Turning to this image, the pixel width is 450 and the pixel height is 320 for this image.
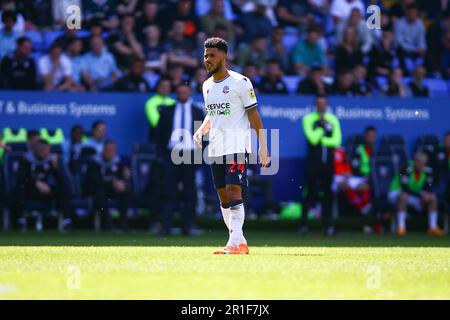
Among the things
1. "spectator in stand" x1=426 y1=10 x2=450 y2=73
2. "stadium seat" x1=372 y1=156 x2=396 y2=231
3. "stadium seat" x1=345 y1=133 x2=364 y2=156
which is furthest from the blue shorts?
"spectator in stand" x1=426 y1=10 x2=450 y2=73

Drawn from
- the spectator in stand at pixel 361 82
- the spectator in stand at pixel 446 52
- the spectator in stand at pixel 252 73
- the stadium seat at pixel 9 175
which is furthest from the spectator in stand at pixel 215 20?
the stadium seat at pixel 9 175

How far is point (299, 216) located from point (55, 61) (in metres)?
5.62

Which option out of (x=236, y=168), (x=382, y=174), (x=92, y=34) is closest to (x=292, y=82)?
(x=382, y=174)

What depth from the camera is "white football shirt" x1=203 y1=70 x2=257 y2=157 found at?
43.6 feet

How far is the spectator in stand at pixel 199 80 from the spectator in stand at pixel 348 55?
3548 millimetres

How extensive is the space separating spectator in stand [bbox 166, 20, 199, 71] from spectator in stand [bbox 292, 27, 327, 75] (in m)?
2.36

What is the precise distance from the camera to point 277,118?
20.7m

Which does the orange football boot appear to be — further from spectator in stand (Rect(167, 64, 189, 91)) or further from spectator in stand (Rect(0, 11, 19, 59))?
spectator in stand (Rect(0, 11, 19, 59))

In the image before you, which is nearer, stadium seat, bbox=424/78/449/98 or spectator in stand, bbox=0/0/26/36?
spectator in stand, bbox=0/0/26/36

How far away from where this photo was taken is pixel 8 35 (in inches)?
818

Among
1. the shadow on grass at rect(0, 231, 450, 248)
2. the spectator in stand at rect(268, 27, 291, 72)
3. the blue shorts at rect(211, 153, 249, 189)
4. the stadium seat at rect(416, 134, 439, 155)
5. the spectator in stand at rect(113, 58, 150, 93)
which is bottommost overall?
the shadow on grass at rect(0, 231, 450, 248)
